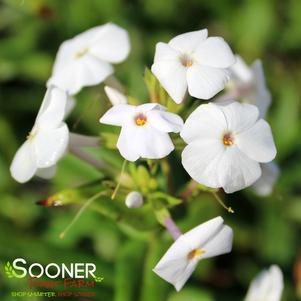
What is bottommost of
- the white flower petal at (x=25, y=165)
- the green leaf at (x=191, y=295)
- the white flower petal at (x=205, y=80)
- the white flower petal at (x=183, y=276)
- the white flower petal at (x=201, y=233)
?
the green leaf at (x=191, y=295)

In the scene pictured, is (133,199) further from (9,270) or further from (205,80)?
(9,270)

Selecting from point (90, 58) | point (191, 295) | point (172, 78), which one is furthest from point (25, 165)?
point (191, 295)

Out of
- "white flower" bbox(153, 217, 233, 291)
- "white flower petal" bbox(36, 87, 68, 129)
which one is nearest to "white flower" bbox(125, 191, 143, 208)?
"white flower" bbox(153, 217, 233, 291)

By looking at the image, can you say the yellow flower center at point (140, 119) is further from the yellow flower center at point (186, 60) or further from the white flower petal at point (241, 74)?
the white flower petal at point (241, 74)

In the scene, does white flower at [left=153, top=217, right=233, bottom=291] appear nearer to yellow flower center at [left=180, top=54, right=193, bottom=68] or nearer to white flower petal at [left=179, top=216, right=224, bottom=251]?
white flower petal at [left=179, top=216, right=224, bottom=251]

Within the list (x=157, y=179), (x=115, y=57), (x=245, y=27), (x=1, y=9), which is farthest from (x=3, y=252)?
(x=245, y=27)

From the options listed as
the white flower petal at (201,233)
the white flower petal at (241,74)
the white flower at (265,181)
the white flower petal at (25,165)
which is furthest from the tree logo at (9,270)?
the white flower petal at (241,74)
